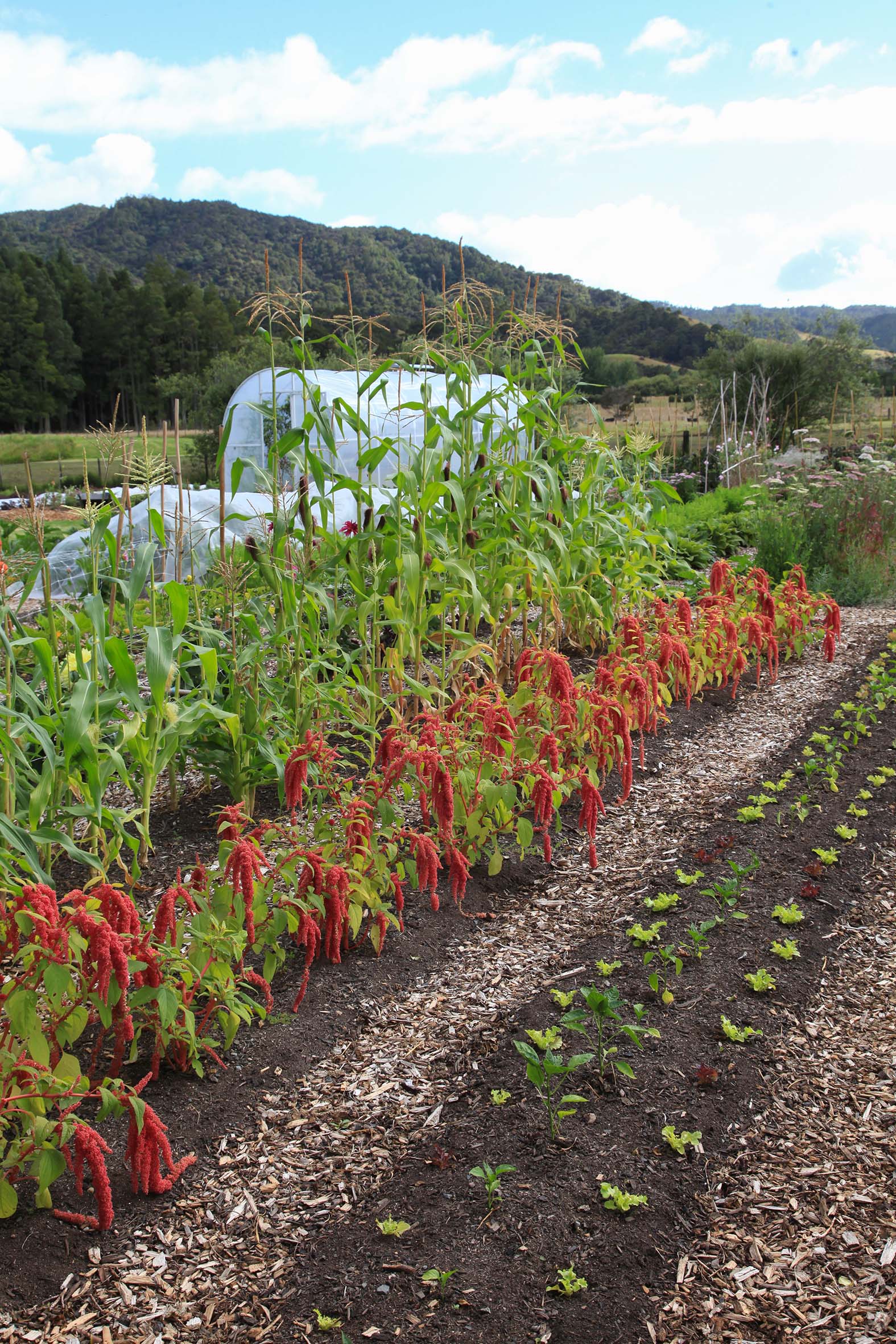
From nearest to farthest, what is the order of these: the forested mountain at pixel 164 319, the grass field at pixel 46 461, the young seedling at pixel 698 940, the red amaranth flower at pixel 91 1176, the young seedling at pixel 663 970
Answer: the red amaranth flower at pixel 91 1176 < the young seedling at pixel 663 970 < the young seedling at pixel 698 940 < the grass field at pixel 46 461 < the forested mountain at pixel 164 319

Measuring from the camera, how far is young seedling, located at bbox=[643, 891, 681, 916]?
268cm

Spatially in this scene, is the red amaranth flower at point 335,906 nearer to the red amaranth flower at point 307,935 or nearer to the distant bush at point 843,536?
the red amaranth flower at point 307,935

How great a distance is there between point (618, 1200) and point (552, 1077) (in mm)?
355

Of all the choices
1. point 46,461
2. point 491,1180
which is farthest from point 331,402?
point 46,461

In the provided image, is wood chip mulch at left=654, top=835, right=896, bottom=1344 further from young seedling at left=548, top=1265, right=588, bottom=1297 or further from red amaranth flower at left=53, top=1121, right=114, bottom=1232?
red amaranth flower at left=53, top=1121, right=114, bottom=1232

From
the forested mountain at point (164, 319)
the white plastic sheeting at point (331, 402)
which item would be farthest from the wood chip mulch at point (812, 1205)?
the forested mountain at point (164, 319)

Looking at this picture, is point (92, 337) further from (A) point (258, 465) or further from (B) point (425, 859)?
(B) point (425, 859)

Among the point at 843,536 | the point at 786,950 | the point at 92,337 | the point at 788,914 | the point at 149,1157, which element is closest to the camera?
the point at 149,1157

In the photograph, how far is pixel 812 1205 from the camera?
172 centimetres

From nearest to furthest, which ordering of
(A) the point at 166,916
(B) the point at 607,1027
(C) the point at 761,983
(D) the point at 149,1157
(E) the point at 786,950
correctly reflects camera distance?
(D) the point at 149,1157, (A) the point at 166,916, (B) the point at 607,1027, (C) the point at 761,983, (E) the point at 786,950

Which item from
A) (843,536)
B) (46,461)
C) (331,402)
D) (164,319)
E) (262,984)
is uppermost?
(164,319)

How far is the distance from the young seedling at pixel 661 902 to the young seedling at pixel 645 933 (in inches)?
3.8

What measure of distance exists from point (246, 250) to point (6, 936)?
4725cm

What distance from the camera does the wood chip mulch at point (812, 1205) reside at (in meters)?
1.48
